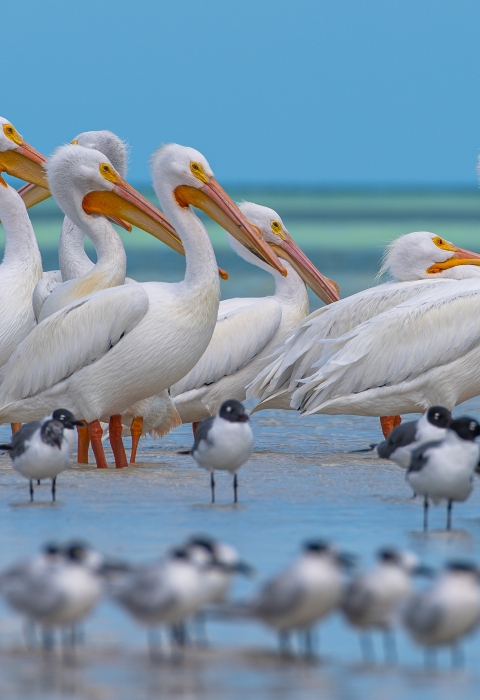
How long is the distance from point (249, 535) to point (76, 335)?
6.29ft

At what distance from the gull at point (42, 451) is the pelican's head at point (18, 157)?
3121 millimetres

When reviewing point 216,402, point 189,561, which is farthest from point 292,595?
point 216,402

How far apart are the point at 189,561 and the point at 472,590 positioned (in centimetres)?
60

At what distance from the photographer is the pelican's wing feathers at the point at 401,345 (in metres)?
6.30

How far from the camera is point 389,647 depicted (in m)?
2.95

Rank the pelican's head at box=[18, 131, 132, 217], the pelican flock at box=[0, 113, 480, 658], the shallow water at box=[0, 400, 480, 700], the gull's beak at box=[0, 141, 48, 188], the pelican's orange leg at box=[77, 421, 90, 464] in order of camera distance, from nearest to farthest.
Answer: the shallow water at box=[0, 400, 480, 700], the pelican flock at box=[0, 113, 480, 658], the pelican's orange leg at box=[77, 421, 90, 464], the gull's beak at box=[0, 141, 48, 188], the pelican's head at box=[18, 131, 132, 217]

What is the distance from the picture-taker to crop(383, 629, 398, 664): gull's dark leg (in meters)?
2.90

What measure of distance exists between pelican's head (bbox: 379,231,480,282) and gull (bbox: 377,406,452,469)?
2483 mm

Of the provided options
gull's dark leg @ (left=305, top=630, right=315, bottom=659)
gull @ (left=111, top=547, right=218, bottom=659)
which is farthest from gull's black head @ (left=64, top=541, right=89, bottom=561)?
gull's dark leg @ (left=305, top=630, right=315, bottom=659)

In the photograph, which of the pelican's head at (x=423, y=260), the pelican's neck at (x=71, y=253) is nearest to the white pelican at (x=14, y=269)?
the pelican's neck at (x=71, y=253)

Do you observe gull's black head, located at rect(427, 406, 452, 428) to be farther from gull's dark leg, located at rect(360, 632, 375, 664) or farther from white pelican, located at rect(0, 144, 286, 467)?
gull's dark leg, located at rect(360, 632, 375, 664)

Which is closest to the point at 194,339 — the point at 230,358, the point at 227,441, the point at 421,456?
the point at 230,358

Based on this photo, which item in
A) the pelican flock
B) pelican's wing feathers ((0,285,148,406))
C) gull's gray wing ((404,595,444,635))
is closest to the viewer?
gull's gray wing ((404,595,444,635))

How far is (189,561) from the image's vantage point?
110 inches
